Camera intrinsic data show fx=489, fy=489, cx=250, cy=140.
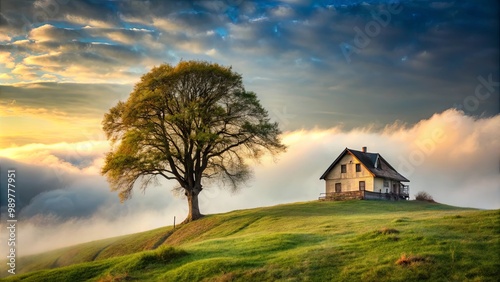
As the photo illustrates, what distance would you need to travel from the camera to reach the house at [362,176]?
68188 mm

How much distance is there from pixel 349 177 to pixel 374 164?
414 cm

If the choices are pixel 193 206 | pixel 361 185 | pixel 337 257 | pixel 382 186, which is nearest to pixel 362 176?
pixel 361 185

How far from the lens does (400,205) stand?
57812 mm

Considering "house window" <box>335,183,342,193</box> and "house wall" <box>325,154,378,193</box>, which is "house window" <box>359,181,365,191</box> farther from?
"house window" <box>335,183,342,193</box>

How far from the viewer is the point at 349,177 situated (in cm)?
7044

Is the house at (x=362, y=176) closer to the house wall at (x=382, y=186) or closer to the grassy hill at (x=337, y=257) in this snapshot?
the house wall at (x=382, y=186)

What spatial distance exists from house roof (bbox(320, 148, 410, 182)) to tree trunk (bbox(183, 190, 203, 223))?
895 inches

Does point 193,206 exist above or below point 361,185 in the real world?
below

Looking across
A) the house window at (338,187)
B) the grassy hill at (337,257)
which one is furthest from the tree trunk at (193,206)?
the house window at (338,187)

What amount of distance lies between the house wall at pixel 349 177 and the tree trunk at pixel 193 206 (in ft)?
75.6

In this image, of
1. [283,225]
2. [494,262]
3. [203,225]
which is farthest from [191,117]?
[494,262]

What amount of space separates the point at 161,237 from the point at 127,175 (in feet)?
27.3

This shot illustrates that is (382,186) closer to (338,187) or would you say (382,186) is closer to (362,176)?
(362,176)

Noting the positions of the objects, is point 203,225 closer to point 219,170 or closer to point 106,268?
point 219,170
